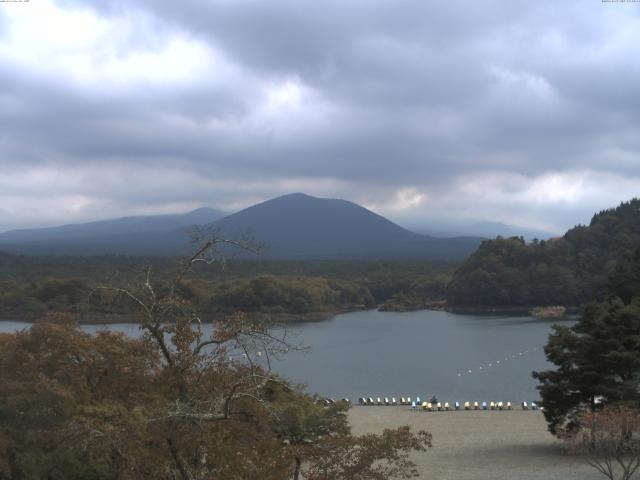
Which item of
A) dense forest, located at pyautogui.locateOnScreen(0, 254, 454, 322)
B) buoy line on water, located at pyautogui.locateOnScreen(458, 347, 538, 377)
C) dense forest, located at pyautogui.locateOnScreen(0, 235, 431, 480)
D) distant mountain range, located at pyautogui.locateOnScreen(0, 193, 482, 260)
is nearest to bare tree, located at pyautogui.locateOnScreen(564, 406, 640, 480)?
dense forest, located at pyautogui.locateOnScreen(0, 235, 431, 480)

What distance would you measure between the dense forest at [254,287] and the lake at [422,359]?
3.66 meters

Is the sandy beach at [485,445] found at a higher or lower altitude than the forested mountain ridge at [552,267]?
lower

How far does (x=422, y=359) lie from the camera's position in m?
30.0

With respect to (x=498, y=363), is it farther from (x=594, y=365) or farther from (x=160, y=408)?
(x=160, y=408)

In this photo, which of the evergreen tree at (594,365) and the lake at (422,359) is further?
the lake at (422,359)

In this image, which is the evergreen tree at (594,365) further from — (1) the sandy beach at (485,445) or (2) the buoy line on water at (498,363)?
(2) the buoy line on water at (498,363)

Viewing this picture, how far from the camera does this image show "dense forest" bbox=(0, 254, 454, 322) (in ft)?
149

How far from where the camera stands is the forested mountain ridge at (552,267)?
170 ft

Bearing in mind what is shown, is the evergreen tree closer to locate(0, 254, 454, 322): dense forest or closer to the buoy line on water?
the buoy line on water

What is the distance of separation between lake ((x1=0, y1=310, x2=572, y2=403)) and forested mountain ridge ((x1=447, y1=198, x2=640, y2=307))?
27.2 ft

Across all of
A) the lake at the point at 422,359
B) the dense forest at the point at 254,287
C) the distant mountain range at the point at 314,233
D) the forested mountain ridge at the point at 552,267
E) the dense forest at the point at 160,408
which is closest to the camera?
the dense forest at the point at 160,408

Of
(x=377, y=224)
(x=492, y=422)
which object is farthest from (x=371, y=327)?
(x=377, y=224)

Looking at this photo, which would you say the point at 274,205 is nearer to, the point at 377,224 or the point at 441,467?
the point at 377,224

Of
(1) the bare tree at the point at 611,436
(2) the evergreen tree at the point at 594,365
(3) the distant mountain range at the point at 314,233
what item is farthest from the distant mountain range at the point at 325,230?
(1) the bare tree at the point at 611,436
